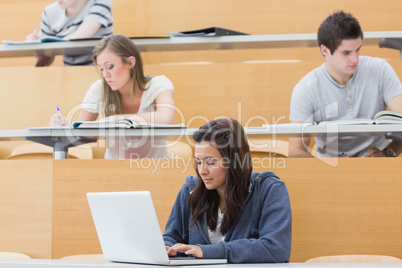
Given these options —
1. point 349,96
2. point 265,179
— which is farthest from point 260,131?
point 349,96

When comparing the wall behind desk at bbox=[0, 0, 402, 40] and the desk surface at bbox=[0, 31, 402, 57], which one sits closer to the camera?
the desk surface at bbox=[0, 31, 402, 57]

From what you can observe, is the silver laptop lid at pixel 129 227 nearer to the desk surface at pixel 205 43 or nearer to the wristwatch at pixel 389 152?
the wristwatch at pixel 389 152

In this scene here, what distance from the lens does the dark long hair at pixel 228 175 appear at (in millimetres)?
1759

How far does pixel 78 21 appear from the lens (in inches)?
130

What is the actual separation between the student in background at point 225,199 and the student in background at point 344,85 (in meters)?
0.73

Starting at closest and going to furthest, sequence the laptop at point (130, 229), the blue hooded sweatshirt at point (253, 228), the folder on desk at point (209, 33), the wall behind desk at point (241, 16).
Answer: the laptop at point (130, 229), the blue hooded sweatshirt at point (253, 228), the folder on desk at point (209, 33), the wall behind desk at point (241, 16)

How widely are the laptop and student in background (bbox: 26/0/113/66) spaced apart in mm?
1654

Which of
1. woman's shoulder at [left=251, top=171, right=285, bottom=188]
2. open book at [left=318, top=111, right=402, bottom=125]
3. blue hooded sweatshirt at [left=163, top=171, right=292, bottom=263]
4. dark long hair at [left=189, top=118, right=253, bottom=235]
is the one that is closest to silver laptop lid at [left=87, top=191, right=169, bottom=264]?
blue hooded sweatshirt at [left=163, top=171, right=292, bottom=263]

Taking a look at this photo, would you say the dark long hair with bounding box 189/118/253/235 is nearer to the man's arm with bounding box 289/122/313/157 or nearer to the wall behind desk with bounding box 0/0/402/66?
the man's arm with bounding box 289/122/313/157

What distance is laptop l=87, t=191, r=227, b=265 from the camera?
4.48 feet

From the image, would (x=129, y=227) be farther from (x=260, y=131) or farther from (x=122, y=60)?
(x=122, y=60)

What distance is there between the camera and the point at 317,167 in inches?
78.1

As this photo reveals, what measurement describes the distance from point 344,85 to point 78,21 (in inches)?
61.6

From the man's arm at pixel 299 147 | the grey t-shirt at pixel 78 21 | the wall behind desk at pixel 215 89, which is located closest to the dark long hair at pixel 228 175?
the man's arm at pixel 299 147
